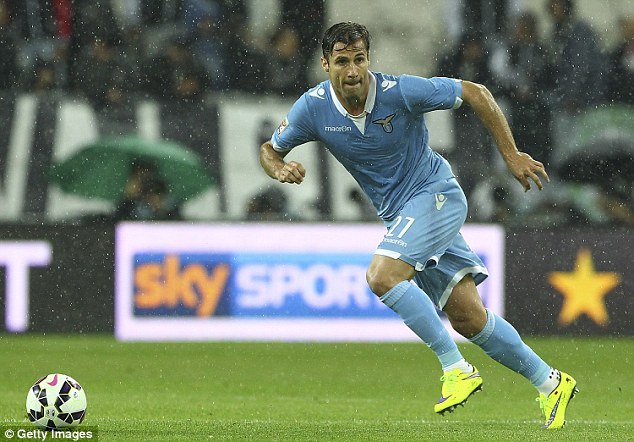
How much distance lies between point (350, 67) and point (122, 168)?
6.40 m

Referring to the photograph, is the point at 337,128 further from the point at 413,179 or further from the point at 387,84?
the point at 413,179

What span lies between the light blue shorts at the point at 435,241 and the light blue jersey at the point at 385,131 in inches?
4.2

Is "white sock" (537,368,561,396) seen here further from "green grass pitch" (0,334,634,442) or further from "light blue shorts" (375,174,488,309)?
"light blue shorts" (375,174,488,309)

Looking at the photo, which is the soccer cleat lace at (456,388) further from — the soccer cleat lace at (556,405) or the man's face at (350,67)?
the man's face at (350,67)

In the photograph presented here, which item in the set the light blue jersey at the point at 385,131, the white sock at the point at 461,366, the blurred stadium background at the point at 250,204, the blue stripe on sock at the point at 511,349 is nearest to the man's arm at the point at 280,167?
the light blue jersey at the point at 385,131

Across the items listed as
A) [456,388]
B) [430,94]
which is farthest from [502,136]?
[456,388]

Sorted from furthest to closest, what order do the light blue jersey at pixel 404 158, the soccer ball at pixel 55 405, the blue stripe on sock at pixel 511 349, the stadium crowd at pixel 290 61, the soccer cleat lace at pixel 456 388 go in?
the stadium crowd at pixel 290 61, the blue stripe on sock at pixel 511 349, the light blue jersey at pixel 404 158, the soccer cleat lace at pixel 456 388, the soccer ball at pixel 55 405

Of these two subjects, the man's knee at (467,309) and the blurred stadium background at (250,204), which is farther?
the blurred stadium background at (250,204)

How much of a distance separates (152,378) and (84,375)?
49 centimetres

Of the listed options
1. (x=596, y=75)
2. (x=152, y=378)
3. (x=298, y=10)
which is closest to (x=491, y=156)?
(x=596, y=75)

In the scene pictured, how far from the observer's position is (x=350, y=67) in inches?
258

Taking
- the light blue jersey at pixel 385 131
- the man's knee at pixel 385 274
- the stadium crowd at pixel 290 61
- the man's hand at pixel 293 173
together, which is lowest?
the man's knee at pixel 385 274

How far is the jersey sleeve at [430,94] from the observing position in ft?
21.9

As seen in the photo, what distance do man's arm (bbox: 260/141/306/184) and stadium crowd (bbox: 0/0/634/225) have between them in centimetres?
578
